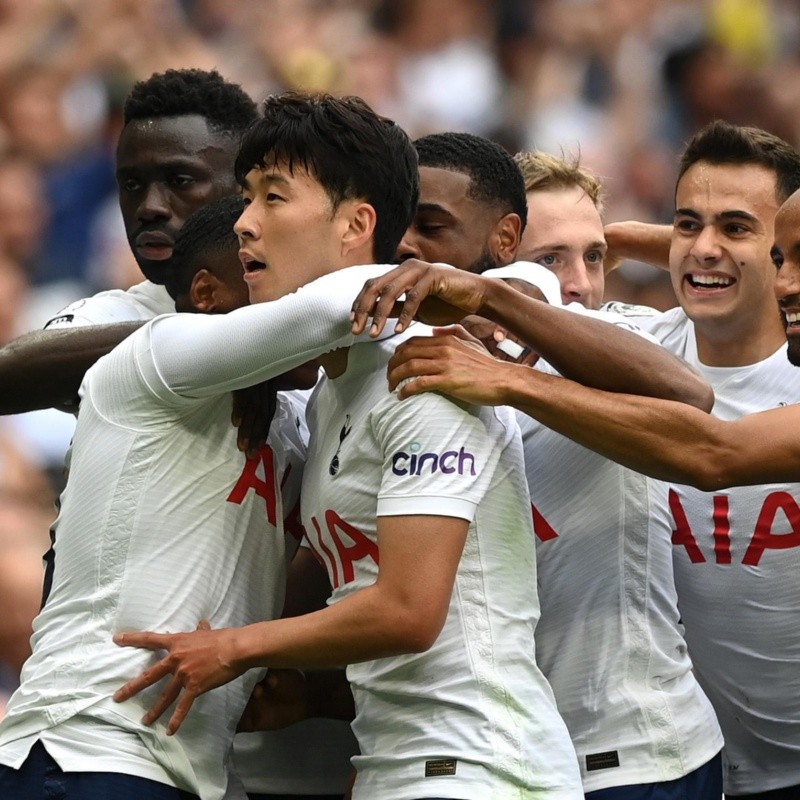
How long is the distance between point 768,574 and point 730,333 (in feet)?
2.17

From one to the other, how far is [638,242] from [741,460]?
1.81m

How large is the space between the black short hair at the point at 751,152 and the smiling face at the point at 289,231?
1449mm

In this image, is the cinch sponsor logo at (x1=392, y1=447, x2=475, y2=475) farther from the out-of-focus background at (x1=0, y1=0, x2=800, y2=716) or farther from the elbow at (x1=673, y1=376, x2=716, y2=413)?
the out-of-focus background at (x1=0, y1=0, x2=800, y2=716)

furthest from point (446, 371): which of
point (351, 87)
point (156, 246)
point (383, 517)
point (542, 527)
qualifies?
point (351, 87)

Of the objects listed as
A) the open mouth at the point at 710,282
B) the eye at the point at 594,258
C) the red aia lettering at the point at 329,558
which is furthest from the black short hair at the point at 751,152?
the red aia lettering at the point at 329,558

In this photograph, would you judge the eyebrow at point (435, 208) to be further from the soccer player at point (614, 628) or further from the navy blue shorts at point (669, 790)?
the navy blue shorts at point (669, 790)

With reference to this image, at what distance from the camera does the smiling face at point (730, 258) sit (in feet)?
12.6

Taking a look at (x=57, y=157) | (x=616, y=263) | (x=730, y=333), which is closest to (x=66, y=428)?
(x=57, y=157)

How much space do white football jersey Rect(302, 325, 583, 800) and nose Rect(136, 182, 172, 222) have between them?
1534 mm

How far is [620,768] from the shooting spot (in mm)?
2941

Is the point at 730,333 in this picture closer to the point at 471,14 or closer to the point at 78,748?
the point at 78,748

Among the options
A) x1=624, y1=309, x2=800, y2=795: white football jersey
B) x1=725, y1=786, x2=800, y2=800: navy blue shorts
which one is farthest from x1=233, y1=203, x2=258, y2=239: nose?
x1=725, y1=786, x2=800, y2=800: navy blue shorts

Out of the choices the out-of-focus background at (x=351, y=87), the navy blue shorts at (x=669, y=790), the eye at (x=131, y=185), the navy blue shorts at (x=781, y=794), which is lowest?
the navy blue shorts at (x=669, y=790)

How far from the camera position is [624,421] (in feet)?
9.05
